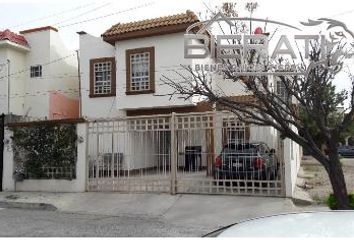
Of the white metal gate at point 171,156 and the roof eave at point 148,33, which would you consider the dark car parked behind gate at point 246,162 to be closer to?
the white metal gate at point 171,156

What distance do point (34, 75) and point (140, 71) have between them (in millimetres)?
6699

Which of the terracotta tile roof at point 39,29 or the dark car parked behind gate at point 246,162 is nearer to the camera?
the dark car parked behind gate at point 246,162

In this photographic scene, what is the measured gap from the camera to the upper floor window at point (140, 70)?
19.0 metres

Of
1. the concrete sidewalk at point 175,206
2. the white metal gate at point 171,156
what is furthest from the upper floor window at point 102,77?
the concrete sidewalk at point 175,206

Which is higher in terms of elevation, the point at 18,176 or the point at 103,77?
the point at 103,77

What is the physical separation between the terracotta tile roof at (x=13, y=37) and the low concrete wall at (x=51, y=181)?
834 cm

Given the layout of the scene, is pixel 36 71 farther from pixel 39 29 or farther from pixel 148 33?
pixel 148 33

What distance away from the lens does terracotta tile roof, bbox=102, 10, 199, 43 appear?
18156 millimetres

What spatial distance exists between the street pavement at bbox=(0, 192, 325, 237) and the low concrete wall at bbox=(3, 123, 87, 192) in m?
0.39

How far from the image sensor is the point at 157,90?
62.4 ft

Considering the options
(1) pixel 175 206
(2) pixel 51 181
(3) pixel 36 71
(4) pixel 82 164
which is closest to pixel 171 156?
(1) pixel 175 206

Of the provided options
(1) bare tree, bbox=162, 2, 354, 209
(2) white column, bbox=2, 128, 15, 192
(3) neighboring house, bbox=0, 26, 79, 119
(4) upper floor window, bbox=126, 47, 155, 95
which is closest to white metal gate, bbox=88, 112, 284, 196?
(2) white column, bbox=2, 128, 15, 192

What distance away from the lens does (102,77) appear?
20.9m

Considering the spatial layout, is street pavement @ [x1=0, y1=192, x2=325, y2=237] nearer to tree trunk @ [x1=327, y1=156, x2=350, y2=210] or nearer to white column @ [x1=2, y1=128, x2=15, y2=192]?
white column @ [x1=2, y1=128, x2=15, y2=192]
